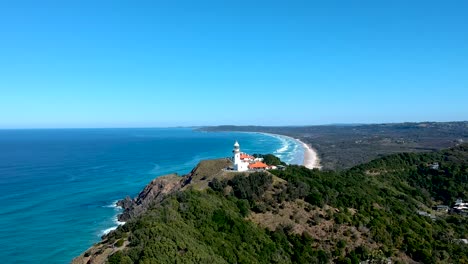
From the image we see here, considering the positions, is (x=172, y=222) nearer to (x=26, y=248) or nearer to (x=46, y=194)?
(x=26, y=248)

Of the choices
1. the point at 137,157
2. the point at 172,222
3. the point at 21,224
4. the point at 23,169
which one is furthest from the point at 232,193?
the point at 137,157

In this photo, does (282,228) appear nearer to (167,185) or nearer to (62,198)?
(167,185)

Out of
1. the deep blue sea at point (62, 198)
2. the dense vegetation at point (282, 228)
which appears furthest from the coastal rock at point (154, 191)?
the dense vegetation at point (282, 228)

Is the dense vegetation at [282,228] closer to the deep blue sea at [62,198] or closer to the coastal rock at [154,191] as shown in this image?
the deep blue sea at [62,198]

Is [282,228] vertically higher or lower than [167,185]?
lower

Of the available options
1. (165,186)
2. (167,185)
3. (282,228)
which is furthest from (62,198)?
(282,228)

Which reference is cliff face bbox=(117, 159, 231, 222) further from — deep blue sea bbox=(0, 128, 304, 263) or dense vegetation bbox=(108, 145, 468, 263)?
dense vegetation bbox=(108, 145, 468, 263)

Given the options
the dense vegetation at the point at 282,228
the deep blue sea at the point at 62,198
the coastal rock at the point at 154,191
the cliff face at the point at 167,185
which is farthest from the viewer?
the coastal rock at the point at 154,191

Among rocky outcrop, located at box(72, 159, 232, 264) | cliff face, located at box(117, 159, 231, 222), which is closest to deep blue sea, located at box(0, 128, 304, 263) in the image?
rocky outcrop, located at box(72, 159, 232, 264)

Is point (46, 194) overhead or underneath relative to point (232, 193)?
underneath
